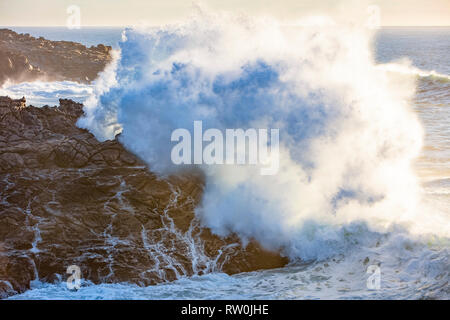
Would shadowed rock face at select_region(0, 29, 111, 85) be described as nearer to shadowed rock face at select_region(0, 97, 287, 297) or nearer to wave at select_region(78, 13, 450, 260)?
wave at select_region(78, 13, 450, 260)

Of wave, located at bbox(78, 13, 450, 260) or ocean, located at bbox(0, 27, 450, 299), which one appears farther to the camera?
wave, located at bbox(78, 13, 450, 260)

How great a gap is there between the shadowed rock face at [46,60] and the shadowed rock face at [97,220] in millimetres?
22032

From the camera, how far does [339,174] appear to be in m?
12.1

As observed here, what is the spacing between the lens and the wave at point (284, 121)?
1147 centimetres

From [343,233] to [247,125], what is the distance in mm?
3776

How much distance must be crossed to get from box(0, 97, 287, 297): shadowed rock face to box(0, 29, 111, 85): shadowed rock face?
72.3 feet

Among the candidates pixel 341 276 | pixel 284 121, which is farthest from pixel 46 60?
pixel 341 276

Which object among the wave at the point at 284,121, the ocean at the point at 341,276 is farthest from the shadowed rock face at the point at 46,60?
the ocean at the point at 341,276

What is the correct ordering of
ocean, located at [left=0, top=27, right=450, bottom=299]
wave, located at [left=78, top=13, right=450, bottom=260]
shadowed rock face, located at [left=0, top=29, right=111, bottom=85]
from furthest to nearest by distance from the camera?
1. shadowed rock face, located at [left=0, top=29, right=111, bottom=85]
2. wave, located at [left=78, top=13, right=450, bottom=260]
3. ocean, located at [left=0, top=27, right=450, bottom=299]

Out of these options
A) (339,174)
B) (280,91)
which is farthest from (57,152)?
(339,174)

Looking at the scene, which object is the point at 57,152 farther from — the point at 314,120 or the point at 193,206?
the point at 314,120

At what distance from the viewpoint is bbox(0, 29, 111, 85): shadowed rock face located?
3409cm

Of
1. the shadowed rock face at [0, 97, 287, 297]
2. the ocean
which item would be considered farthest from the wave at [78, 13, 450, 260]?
the shadowed rock face at [0, 97, 287, 297]

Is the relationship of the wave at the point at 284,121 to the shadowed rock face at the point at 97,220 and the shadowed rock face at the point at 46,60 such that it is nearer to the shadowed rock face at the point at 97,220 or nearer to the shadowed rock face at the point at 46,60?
the shadowed rock face at the point at 97,220
